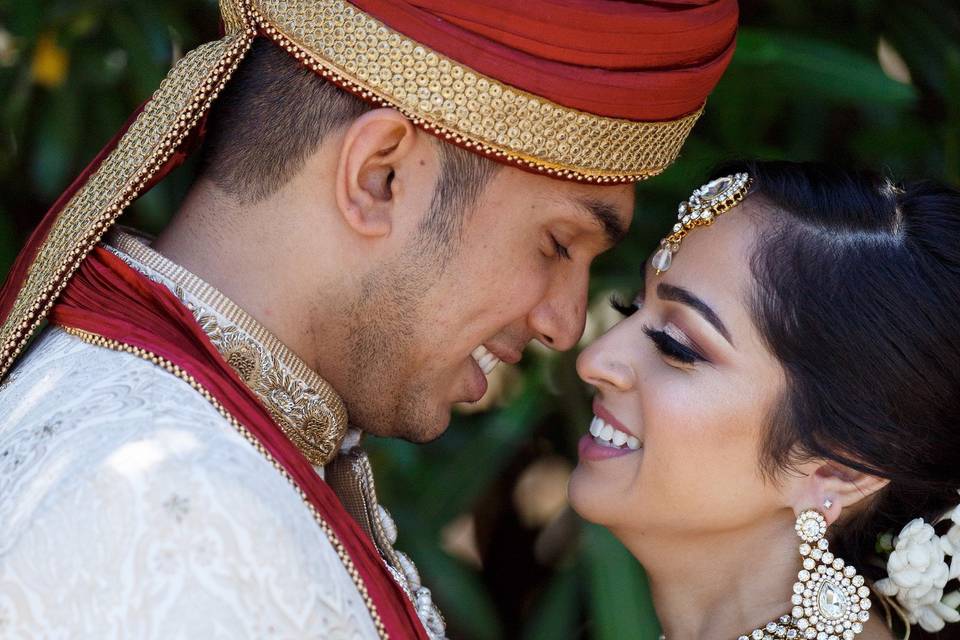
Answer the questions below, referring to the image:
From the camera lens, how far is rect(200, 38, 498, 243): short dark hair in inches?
78.0

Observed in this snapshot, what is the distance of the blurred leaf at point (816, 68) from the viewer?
3096mm

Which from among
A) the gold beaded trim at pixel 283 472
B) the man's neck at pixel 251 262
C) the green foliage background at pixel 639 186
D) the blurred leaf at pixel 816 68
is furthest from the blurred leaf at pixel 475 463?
the gold beaded trim at pixel 283 472

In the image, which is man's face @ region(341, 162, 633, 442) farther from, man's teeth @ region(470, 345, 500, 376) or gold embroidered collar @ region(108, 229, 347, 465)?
gold embroidered collar @ region(108, 229, 347, 465)

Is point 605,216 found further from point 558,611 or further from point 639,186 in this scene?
point 558,611

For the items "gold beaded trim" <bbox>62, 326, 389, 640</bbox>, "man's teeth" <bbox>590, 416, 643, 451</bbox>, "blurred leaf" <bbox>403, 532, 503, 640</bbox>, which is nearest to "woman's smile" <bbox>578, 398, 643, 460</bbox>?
"man's teeth" <bbox>590, 416, 643, 451</bbox>

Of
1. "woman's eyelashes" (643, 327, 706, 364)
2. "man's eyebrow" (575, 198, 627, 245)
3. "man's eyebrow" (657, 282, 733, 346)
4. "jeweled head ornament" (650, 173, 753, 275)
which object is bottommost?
"woman's eyelashes" (643, 327, 706, 364)

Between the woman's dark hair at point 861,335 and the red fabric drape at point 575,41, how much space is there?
0.38m

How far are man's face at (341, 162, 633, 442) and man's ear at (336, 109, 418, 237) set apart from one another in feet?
0.26

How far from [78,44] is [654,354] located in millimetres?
1966

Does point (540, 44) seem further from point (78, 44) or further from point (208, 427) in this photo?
point (78, 44)

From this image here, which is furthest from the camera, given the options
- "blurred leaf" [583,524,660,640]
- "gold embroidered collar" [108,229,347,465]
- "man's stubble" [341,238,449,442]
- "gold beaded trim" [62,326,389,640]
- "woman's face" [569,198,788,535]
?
"blurred leaf" [583,524,660,640]

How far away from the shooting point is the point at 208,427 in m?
1.62

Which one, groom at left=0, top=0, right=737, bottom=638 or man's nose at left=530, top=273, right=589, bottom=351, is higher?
groom at left=0, top=0, right=737, bottom=638

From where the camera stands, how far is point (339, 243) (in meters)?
1.99
